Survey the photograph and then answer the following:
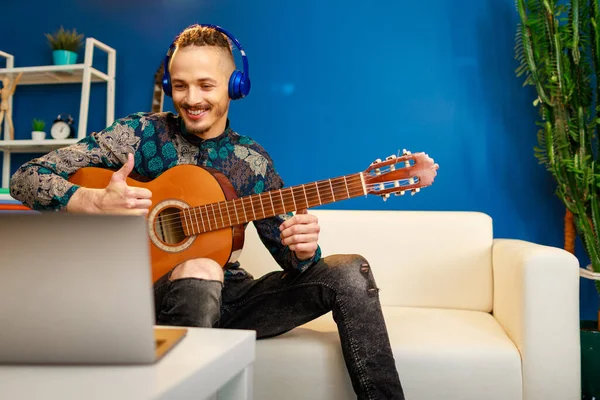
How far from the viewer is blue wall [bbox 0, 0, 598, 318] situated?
2.33 meters

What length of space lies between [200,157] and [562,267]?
0.98 meters

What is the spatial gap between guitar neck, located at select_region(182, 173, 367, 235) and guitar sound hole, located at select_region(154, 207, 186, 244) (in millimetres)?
17

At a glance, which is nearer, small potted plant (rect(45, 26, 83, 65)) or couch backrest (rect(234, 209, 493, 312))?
couch backrest (rect(234, 209, 493, 312))

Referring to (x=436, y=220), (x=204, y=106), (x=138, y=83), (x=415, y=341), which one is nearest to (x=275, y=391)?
(x=415, y=341)

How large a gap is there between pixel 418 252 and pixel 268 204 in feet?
2.61

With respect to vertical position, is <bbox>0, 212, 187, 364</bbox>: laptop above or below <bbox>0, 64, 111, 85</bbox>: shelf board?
below

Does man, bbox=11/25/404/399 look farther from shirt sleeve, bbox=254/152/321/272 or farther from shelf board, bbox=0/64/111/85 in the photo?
shelf board, bbox=0/64/111/85

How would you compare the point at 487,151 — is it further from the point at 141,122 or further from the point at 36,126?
the point at 36,126

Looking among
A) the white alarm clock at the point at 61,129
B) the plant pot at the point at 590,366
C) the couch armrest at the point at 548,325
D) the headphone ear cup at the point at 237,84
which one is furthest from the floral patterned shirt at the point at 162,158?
the white alarm clock at the point at 61,129

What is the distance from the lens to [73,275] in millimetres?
527

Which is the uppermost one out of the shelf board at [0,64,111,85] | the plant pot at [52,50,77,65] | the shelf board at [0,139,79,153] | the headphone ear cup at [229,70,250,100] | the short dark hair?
the plant pot at [52,50,77,65]

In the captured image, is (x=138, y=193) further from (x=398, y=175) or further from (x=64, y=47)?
(x=64, y=47)

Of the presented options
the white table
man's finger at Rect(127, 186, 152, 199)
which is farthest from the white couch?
the white table

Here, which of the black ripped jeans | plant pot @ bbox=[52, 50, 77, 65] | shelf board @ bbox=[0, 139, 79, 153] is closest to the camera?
the black ripped jeans
